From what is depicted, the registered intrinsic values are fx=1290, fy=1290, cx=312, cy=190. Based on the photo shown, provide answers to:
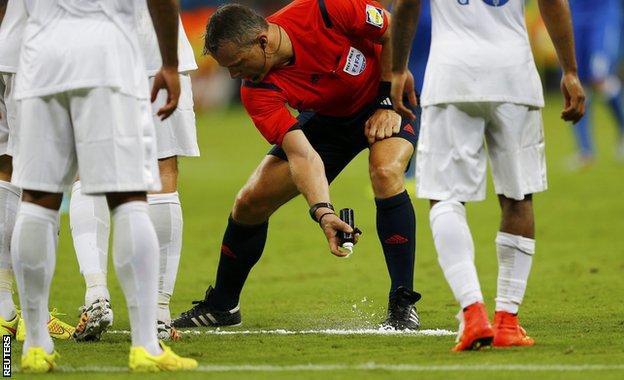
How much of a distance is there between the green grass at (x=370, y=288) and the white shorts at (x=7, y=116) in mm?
1102

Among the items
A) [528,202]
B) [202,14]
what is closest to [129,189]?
[528,202]

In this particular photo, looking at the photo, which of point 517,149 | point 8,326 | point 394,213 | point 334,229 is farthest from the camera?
point 394,213

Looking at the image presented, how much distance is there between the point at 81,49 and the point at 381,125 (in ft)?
8.25

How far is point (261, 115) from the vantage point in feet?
23.9

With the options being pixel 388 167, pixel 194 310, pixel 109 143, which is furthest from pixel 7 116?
pixel 388 167

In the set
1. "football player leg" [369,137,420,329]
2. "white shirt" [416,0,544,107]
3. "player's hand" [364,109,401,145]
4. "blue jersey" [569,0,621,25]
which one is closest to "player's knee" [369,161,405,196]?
"football player leg" [369,137,420,329]

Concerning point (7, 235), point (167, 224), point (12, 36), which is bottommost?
point (7, 235)

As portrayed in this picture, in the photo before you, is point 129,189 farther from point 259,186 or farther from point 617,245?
point 617,245

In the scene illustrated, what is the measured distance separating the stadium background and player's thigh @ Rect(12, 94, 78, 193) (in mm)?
846

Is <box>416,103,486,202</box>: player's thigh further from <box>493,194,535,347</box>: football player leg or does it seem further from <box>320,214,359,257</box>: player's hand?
<box>320,214,359,257</box>: player's hand

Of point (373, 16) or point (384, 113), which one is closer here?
point (373, 16)

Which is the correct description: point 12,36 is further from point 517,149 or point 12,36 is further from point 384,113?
point 517,149

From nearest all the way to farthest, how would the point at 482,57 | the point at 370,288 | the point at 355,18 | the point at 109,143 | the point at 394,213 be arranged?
1. the point at 109,143
2. the point at 482,57
3. the point at 394,213
4. the point at 355,18
5. the point at 370,288

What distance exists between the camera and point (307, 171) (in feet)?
23.0
